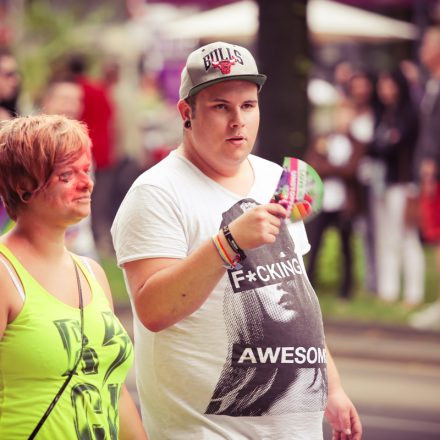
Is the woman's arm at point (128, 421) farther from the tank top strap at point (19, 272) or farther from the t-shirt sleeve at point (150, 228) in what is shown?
the tank top strap at point (19, 272)

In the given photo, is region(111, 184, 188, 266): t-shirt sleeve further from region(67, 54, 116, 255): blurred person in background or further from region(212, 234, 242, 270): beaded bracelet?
region(67, 54, 116, 255): blurred person in background

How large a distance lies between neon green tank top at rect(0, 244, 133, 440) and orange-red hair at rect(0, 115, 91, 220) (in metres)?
0.17

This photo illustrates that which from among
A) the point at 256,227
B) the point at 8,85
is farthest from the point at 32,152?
the point at 8,85

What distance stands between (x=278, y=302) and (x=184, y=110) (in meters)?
0.61

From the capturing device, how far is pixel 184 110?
367cm

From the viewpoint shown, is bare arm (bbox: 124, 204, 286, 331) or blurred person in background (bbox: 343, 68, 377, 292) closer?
bare arm (bbox: 124, 204, 286, 331)

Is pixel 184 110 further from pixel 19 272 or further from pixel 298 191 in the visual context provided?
pixel 19 272

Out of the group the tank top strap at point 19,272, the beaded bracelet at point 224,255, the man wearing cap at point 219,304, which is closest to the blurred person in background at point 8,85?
the man wearing cap at point 219,304

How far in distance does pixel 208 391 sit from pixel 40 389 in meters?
0.55

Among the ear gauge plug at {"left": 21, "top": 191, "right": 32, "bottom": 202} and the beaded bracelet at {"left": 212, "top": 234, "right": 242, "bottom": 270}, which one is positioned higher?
the ear gauge plug at {"left": 21, "top": 191, "right": 32, "bottom": 202}

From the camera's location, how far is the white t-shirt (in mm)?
3531

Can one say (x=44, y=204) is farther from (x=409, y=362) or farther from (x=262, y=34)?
(x=262, y=34)

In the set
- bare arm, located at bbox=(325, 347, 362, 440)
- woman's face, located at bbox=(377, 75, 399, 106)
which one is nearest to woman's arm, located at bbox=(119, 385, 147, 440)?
bare arm, located at bbox=(325, 347, 362, 440)

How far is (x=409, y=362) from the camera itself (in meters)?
10.4
